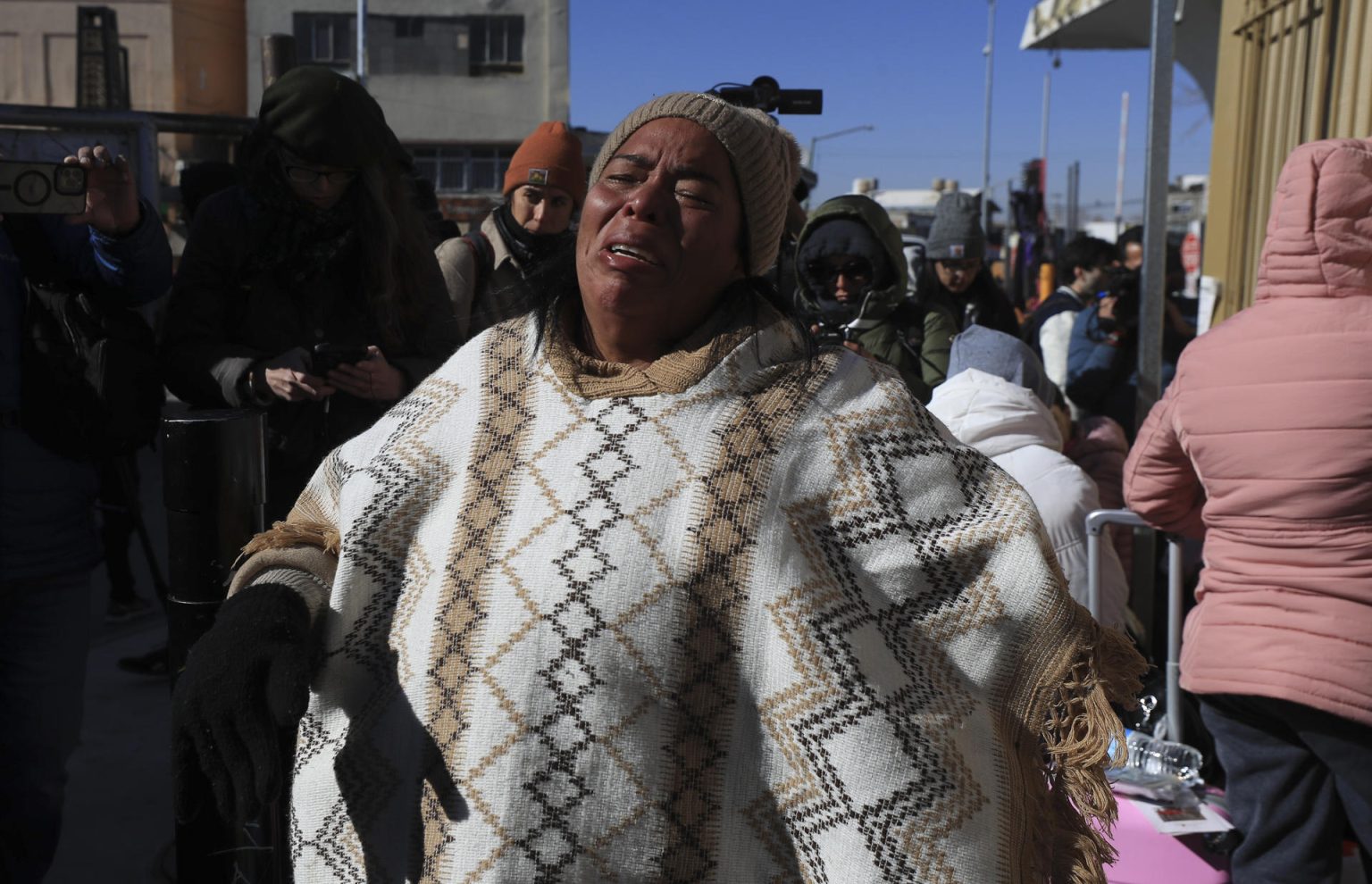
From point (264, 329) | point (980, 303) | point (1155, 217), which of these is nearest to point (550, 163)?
point (264, 329)

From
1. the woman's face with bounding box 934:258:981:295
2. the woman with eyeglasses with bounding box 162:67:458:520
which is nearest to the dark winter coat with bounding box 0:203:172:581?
the woman with eyeglasses with bounding box 162:67:458:520

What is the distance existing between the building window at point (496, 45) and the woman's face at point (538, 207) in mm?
32094

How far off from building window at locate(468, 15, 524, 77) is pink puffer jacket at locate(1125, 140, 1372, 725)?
1330 inches

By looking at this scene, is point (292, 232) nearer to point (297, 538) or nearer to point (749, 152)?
point (297, 538)

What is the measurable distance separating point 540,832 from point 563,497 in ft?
1.38

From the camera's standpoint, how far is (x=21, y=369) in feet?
8.65

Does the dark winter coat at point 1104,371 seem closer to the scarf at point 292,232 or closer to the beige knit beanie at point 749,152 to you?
the scarf at point 292,232

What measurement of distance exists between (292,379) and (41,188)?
584 mm

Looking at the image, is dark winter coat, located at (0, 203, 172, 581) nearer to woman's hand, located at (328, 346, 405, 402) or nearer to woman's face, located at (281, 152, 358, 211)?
woman's face, located at (281, 152, 358, 211)

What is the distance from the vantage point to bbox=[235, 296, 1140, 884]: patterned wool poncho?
155cm

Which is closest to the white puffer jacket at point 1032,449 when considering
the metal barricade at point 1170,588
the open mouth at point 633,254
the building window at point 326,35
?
the metal barricade at point 1170,588

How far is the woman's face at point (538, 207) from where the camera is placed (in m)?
4.06

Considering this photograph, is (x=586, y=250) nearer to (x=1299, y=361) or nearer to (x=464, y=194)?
(x=1299, y=361)

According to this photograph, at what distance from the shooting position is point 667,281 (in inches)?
67.7
